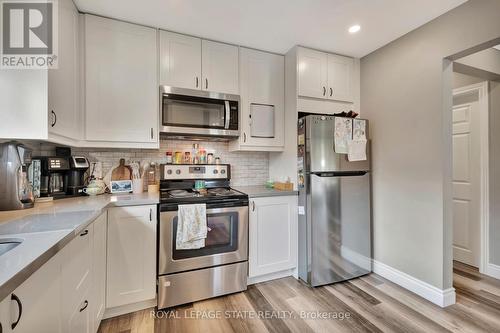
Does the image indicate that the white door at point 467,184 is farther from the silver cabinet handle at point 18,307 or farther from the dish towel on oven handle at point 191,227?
the silver cabinet handle at point 18,307

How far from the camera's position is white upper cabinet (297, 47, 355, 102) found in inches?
92.6

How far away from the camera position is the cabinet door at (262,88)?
2.34 meters

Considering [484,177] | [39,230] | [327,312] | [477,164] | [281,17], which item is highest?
[281,17]

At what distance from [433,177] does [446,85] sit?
30.4 inches

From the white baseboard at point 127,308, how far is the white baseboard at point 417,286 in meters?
2.22

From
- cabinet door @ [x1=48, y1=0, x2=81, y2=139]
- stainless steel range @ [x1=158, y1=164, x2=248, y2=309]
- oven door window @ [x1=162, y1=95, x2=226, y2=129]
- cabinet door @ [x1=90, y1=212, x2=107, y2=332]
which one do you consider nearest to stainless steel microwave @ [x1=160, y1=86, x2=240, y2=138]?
oven door window @ [x1=162, y1=95, x2=226, y2=129]

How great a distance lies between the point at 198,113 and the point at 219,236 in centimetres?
116

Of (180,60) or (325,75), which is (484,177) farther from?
(180,60)

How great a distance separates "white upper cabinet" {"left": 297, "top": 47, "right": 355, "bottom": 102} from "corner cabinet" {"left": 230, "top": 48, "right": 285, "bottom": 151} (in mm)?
254

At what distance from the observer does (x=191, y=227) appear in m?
1.80

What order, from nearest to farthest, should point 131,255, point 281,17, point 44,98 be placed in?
point 44,98, point 131,255, point 281,17

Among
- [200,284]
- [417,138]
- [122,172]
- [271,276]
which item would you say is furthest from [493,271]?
[122,172]

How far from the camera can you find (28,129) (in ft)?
4.19

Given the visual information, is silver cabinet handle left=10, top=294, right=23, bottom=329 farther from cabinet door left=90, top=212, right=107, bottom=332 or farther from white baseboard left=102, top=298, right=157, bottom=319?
white baseboard left=102, top=298, right=157, bottom=319
